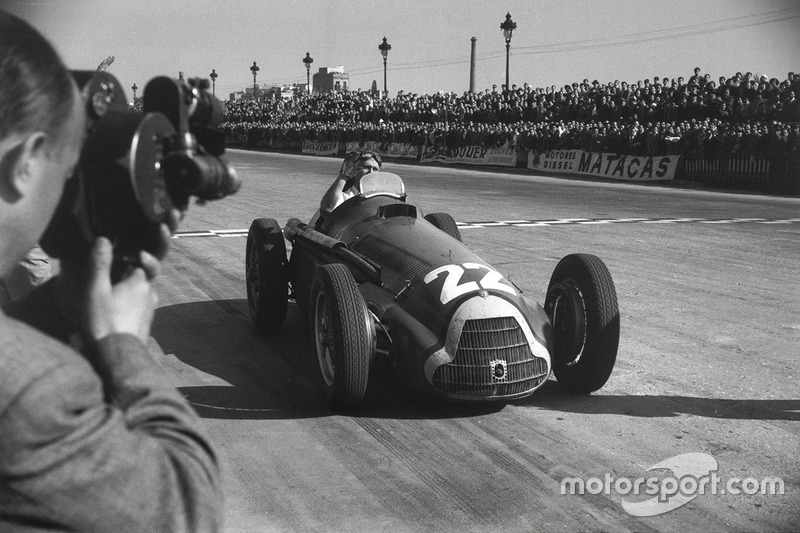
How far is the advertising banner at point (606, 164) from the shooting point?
1049 inches

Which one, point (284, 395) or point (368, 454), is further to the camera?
point (284, 395)

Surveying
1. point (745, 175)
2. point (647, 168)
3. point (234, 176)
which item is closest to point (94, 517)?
point (234, 176)

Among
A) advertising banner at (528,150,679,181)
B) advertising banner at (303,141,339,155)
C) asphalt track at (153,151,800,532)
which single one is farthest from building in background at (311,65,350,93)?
asphalt track at (153,151,800,532)

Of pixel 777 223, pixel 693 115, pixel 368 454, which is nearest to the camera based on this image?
pixel 368 454

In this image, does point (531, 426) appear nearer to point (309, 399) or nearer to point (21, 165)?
point (309, 399)

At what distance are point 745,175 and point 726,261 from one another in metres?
14.7

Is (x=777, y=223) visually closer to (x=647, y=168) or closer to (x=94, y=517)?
(x=647, y=168)

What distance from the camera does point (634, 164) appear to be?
27.5 metres

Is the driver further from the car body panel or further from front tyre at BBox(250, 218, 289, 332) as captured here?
the car body panel

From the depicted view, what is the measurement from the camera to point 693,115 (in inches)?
1061

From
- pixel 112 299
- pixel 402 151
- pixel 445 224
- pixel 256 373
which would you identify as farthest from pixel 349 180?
pixel 402 151

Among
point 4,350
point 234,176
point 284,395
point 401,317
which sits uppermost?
point 234,176

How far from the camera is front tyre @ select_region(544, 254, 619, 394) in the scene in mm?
5113

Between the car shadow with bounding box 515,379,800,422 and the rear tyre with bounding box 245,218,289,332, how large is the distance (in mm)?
2396
